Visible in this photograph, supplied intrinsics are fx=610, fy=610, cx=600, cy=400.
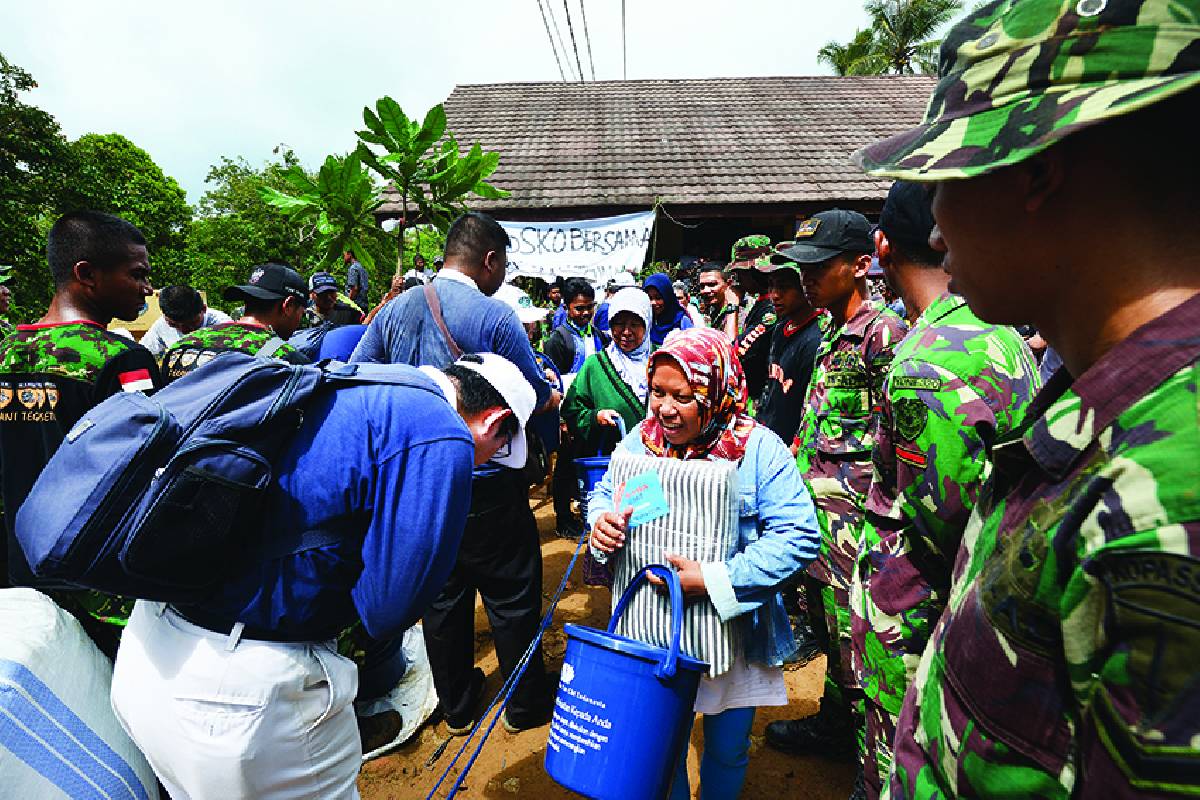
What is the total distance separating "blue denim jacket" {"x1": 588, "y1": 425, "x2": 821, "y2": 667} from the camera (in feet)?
6.41

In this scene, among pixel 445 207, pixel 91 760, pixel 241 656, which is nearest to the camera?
pixel 241 656

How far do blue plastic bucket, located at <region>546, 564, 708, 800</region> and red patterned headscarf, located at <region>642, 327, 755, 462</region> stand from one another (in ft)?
2.04

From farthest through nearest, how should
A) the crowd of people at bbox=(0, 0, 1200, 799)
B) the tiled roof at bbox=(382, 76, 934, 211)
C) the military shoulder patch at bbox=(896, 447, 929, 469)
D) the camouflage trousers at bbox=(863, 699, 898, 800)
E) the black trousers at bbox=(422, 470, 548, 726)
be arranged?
the tiled roof at bbox=(382, 76, 934, 211)
the black trousers at bbox=(422, 470, 548, 726)
the camouflage trousers at bbox=(863, 699, 898, 800)
the military shoulder patch at bbox=(896, 447, 929, 469)
the crowd of people at bbox=(0, 0, 1200, 799)

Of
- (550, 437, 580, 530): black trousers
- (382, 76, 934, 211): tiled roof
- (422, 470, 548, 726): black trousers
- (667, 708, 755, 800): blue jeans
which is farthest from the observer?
(382, 76, 934, 211): tiled roof

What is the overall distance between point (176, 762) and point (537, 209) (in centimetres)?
1083

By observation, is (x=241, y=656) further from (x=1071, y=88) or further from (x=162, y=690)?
(x=1071, y=88)

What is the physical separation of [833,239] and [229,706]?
2.89 metres

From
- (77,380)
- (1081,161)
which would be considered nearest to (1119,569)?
(1081,161)

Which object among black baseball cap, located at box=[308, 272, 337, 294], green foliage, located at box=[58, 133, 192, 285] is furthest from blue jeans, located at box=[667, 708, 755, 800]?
green foliage, located at box=[58, 133, 192, 285]

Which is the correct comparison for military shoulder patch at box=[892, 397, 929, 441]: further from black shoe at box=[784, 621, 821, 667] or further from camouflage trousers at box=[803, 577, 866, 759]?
black shoe at box=[784, 621, 821, 667]

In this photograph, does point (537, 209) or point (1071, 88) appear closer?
point (1071, 88)

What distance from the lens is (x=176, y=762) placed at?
1.51 meters

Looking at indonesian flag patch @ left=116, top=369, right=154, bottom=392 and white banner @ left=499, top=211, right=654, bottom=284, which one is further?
white banner @ left=499, top=211, right=654, bottom=284

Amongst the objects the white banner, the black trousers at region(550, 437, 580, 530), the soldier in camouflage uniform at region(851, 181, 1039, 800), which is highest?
the white banner
